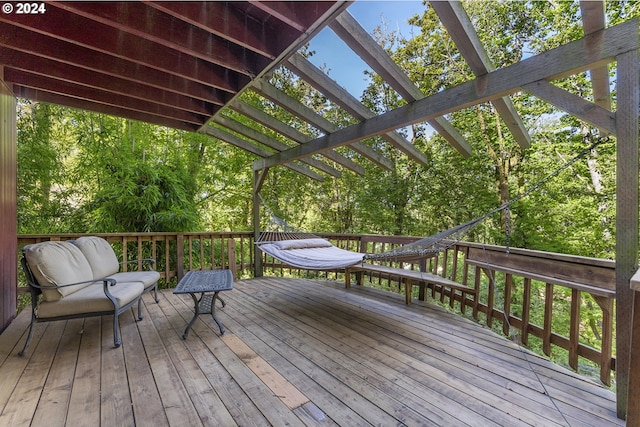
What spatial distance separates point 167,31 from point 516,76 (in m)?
2.49

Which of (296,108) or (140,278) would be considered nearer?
(140,278)

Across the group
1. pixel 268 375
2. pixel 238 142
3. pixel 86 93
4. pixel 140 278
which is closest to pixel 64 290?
pixel 140 278

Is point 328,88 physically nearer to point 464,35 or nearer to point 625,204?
point 464,35

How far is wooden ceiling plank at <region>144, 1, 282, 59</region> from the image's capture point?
68.6 inches

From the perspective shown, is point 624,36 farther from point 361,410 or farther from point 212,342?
point 212,342

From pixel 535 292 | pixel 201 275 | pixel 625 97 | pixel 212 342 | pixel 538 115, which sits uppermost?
pixel 538 115

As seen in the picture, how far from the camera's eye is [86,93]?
9.50 ft

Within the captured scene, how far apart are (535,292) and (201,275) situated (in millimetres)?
6136

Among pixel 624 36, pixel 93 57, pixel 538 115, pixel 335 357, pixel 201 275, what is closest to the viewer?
pixel 624 36

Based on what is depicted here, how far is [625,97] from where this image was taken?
58.0 inches

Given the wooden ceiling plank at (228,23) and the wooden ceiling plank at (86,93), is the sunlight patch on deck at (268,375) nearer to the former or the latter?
the wooden ceiling plank at (228,23)

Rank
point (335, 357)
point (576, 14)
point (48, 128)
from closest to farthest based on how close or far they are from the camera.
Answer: point (335, 357), point (48, 128), point (576, 14)

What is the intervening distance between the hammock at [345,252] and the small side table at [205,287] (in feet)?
2.61

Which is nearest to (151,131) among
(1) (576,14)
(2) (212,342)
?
(2) (212,342)
